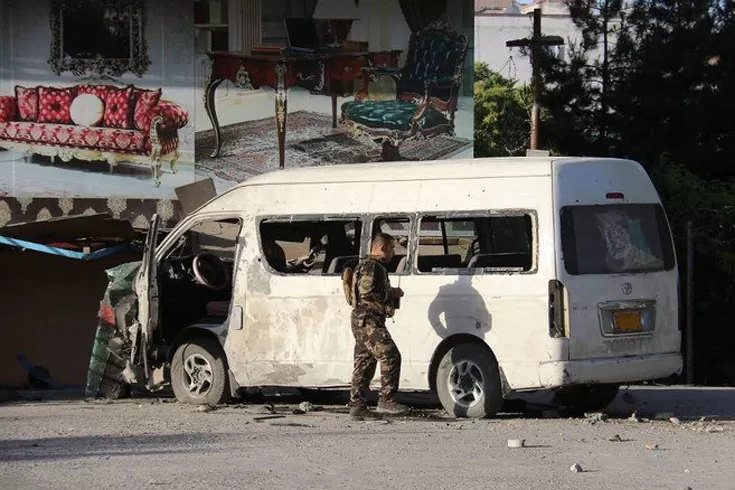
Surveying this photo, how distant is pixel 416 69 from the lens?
69.4 ft

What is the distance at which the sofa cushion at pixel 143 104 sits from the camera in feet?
67.8

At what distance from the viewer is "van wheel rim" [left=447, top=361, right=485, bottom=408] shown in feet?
35.5

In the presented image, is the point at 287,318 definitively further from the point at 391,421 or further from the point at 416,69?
the point at 416,69

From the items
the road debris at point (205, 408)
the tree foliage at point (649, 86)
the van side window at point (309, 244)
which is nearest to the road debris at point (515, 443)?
the van side window at point (309, 244)

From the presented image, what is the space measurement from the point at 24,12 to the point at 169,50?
8.12 feet

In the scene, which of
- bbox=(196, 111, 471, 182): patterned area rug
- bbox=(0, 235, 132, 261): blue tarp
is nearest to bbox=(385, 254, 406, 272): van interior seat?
bbox=(0, 235, 132, 261): blue tarp

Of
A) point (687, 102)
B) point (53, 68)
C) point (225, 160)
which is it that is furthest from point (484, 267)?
point (687, 102)

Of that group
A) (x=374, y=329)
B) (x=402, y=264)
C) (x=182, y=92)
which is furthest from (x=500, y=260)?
(x=182, y=92)

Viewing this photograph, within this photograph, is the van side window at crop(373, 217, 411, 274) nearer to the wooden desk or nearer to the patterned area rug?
the patterned area rug

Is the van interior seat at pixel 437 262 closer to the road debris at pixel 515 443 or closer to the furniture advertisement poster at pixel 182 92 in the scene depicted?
the road debris at pixel 515 443

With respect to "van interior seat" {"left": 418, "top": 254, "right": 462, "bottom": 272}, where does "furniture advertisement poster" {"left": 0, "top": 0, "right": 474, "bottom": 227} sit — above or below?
above

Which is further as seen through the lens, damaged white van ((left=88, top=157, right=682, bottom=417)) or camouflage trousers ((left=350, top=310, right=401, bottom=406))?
camouflage trousers ((left=350, top=310, right=401, bottom=406))

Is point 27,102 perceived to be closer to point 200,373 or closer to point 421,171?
point 200,373

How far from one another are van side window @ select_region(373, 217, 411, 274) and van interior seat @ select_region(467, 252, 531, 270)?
658mm
